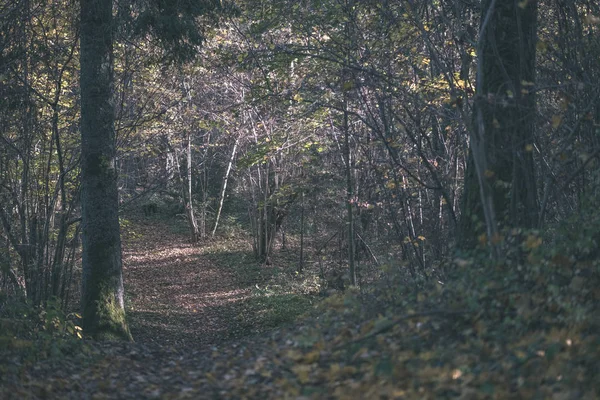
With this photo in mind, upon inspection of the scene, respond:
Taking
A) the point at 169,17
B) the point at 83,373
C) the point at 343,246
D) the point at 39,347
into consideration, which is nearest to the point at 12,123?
the point at 169,17

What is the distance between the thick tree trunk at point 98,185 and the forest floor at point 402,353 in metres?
1.53

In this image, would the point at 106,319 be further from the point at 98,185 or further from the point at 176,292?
the point at 176,292

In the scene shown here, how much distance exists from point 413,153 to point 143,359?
6.95 metres

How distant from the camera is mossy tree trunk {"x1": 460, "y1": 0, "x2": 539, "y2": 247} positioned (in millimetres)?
6629

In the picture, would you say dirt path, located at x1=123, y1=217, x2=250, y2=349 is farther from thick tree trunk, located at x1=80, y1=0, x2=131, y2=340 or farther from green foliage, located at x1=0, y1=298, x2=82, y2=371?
green foliage, located at x1=0, y1=298, x2=82, y2=371

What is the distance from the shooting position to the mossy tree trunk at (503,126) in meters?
6.63

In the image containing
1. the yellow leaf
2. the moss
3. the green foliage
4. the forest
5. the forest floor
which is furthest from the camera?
the moss

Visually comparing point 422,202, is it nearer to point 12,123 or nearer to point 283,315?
point 283,315

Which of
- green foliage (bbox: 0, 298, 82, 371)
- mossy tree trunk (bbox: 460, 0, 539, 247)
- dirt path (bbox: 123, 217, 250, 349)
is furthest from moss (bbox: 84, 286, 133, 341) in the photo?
mossy tree trunk (bbox: 460, 0, 539, 247)

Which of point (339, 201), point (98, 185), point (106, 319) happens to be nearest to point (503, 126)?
point (98, 185)

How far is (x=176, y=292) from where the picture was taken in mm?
18812

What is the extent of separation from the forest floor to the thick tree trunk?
1533 millimetres

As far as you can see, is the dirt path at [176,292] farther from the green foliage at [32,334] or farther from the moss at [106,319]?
the green foliage at [32,334]

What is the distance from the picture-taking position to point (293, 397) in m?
4.70
